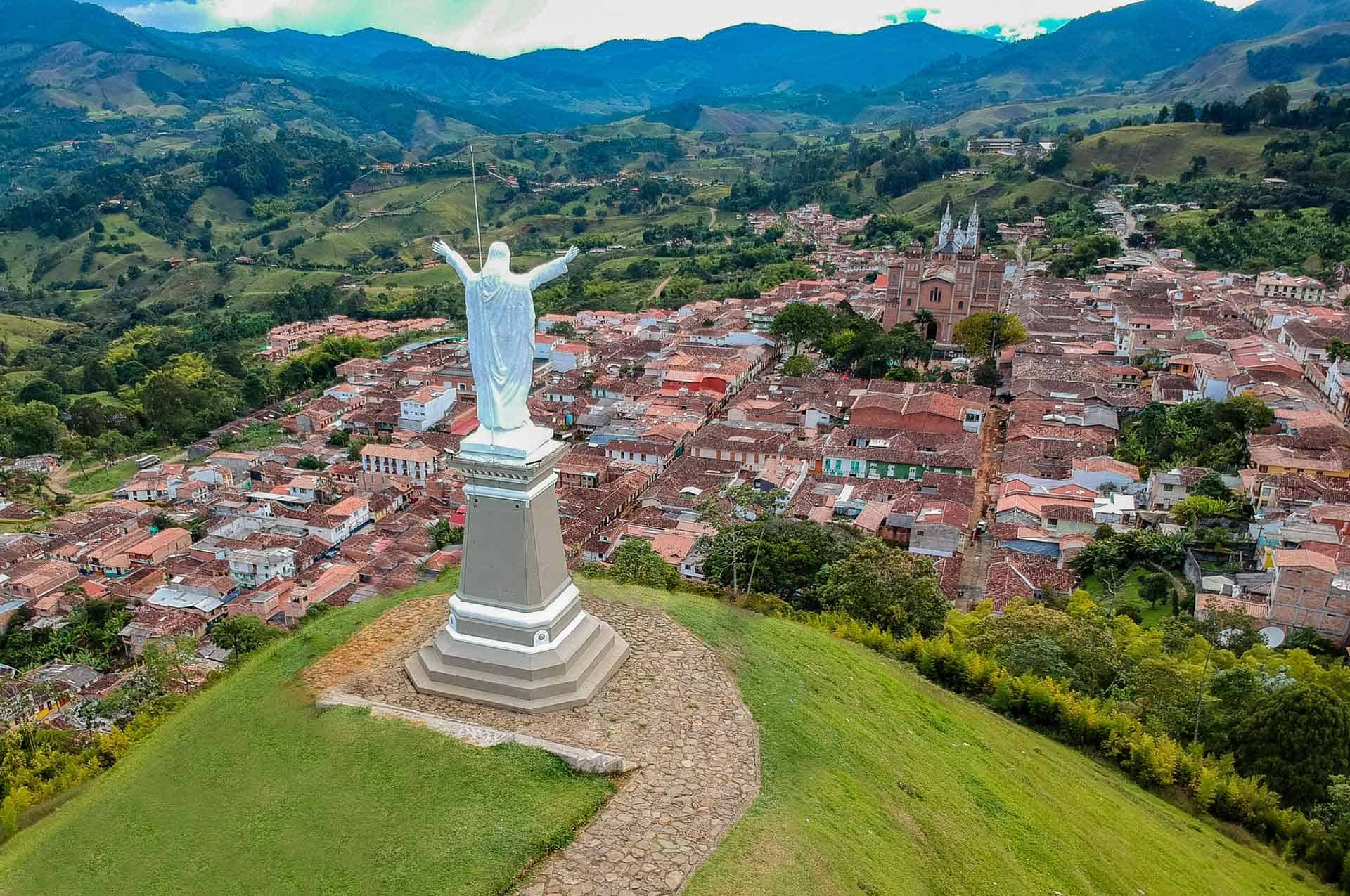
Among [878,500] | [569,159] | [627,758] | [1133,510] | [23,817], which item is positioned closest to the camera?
[627,758]

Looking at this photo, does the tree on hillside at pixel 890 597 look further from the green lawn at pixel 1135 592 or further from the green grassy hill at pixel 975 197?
the green grassy hill at pixel 975 197

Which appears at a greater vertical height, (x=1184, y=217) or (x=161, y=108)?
(x=161, y=108)

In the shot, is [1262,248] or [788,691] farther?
[1262,248]

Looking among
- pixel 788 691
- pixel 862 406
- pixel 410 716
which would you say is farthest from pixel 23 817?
pixel 862 406

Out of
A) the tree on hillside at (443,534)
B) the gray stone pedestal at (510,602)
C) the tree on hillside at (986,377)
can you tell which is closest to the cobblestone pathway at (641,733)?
the gray stone pedestal at (510,602)

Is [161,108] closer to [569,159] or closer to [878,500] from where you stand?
[569,159]

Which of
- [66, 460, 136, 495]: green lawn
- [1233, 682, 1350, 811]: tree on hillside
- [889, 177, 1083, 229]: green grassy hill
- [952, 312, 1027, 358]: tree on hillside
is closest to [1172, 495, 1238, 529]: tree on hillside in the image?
[1233, 682, 1350, 811]: tree on hillside

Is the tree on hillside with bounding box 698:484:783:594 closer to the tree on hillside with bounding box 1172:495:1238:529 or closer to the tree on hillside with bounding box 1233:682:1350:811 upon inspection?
the tree on hillside with bounding box 1233:682:1350:811

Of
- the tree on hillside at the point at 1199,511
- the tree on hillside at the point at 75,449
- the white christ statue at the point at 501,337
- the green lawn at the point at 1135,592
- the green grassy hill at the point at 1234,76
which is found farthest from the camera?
the green grassy hill at the point at 1234,76
